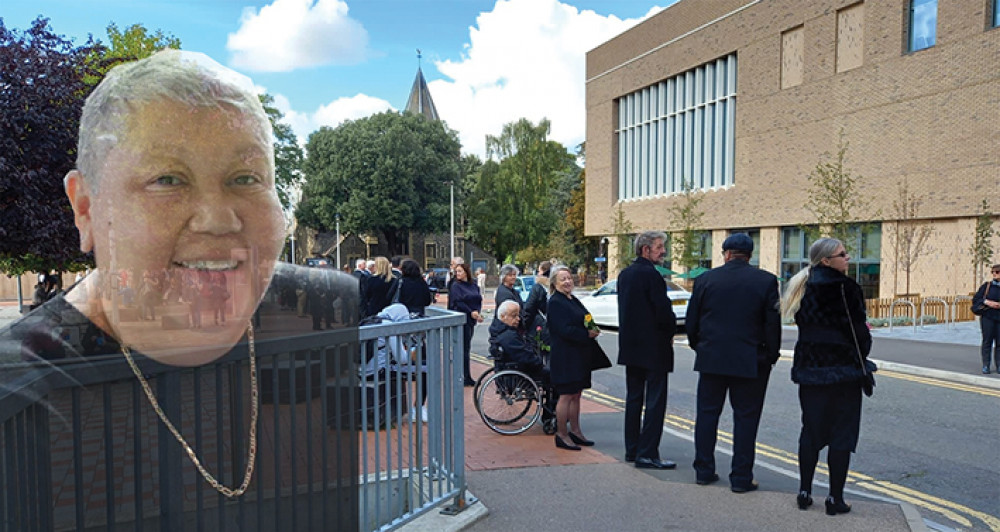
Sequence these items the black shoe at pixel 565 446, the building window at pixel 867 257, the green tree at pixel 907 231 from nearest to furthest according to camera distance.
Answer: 1. the black shoe at pixel 565 446
2. the green tree at pixel 907 231
3. the building window at pixel 867 257

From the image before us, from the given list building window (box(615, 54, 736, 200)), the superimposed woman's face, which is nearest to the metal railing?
the superimposed woman's face

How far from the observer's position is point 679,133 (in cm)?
3234

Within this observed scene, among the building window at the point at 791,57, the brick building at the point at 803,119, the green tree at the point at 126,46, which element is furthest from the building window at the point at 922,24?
the green tree at the point at 126,46

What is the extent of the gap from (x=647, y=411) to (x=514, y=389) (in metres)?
1.56

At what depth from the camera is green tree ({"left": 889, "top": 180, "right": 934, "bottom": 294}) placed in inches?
822

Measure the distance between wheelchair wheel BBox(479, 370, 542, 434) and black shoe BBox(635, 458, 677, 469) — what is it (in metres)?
1.39

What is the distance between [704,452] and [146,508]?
4.11m

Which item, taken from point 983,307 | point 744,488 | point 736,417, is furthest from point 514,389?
point 983,307

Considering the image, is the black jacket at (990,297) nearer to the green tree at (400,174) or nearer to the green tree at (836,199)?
the green tree at (836,199)

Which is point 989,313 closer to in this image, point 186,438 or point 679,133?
point 186,438

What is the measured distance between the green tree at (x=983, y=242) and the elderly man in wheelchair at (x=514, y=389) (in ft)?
57.9

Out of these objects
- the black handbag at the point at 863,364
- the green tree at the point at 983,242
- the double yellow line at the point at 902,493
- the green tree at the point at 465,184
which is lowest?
the double yellow line at the point at 902,493

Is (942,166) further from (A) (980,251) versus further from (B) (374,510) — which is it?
(B) (374,510)

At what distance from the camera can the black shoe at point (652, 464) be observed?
204 inches
